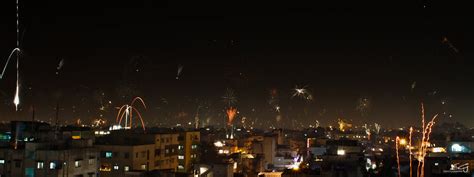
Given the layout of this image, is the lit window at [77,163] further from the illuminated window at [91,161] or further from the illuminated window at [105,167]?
the illuminated window at [105,167]

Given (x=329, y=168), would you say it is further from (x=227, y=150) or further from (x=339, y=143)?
(x=227, y=150)

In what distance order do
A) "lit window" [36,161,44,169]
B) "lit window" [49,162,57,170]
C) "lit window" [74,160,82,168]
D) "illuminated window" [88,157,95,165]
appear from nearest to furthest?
"lit window" [49,162,57,170] → "lit window" [36,161,44,169] → "lit window" [74,160,82,168] → "illuminated window" [88,157,95,165]

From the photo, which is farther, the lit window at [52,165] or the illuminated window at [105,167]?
the illuminated window at [105,167]

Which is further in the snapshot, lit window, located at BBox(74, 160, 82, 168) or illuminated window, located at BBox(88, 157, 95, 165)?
illuminated window, located at BBox(88, 157, 95, 165)

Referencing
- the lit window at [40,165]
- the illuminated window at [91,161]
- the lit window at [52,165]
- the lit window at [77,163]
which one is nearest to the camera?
the lit window at [52,165]

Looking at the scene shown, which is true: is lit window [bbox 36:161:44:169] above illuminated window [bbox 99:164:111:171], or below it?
above

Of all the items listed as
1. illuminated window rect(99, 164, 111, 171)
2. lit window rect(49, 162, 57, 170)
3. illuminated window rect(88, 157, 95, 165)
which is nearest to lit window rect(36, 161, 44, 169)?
lit window rect(49, 162, 57, 170)

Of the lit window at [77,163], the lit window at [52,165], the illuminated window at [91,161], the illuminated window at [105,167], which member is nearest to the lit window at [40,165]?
the lit window at [52,165]

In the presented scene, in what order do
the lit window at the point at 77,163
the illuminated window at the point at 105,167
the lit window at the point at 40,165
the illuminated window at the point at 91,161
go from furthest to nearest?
the illuminated window at the point at 105,167, the illuminated window at the point at 91,161, the lit window at the point at 77,163, the lit window at the point at 40,165

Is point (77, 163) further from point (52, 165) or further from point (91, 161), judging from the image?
point (52, 165)

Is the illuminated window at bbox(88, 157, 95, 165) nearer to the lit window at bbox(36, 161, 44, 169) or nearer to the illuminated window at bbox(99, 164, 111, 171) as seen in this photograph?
the lit window at bbox(36, 161, 44, 169)

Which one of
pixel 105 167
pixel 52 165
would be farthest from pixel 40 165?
pixel 105 167

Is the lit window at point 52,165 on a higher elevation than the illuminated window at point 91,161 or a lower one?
lower
